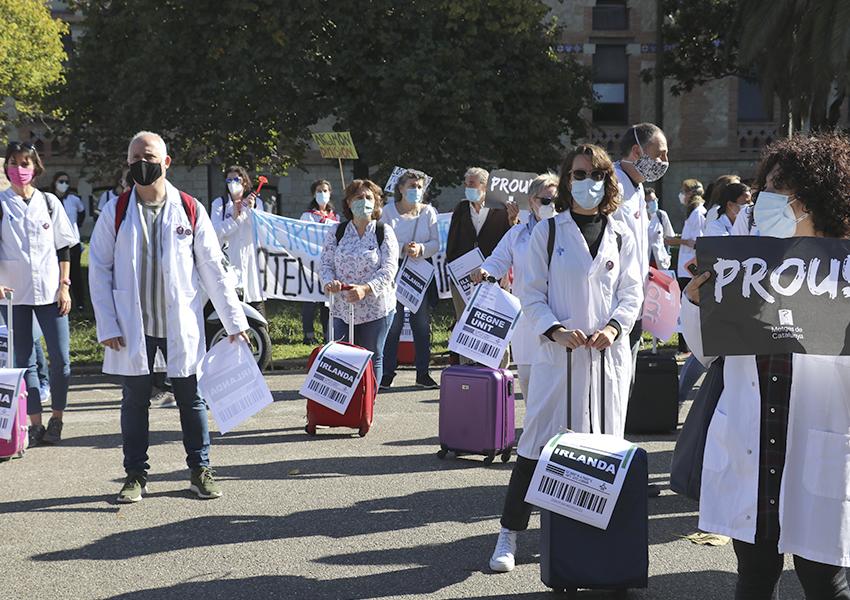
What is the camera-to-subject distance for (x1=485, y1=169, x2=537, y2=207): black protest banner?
10.0 meters

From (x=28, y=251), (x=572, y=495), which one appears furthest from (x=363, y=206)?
(x=572, y=495)

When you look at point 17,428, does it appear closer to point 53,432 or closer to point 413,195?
point 53,432

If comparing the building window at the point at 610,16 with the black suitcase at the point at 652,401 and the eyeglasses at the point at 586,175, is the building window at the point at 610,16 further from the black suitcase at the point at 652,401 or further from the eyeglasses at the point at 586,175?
the eyeglasses at the point at 586,175

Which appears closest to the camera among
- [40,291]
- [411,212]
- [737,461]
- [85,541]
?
[737,461]

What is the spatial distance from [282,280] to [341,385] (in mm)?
5790

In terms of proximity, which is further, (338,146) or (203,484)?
(338,146)

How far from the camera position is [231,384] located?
6539 millimetres

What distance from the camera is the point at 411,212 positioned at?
35.1ft

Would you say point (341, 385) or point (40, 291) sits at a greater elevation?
point (40, 291)

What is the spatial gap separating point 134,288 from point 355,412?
106 inches

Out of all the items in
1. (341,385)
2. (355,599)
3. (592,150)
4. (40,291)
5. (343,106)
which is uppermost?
(343,106)

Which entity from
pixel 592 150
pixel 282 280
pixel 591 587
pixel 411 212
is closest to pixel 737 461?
pixel 591 587

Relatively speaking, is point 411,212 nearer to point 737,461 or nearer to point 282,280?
point 282,280

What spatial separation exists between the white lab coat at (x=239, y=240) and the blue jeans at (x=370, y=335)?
3055 millimetres
